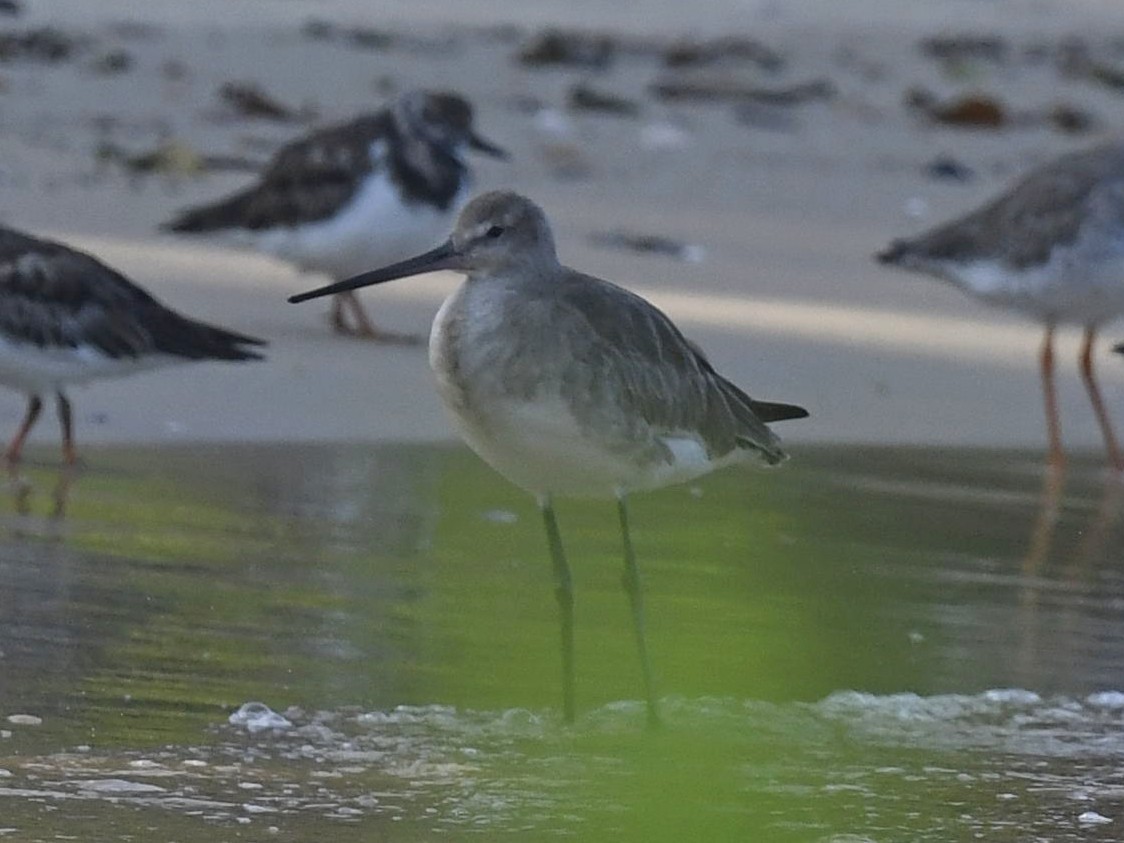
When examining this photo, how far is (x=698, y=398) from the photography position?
224 inches

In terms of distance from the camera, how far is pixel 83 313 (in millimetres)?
8031

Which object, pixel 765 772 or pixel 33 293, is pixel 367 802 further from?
pixel 33 293

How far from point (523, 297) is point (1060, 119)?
13061 mm

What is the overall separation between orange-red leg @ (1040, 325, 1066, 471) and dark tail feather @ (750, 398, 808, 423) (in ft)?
10.2

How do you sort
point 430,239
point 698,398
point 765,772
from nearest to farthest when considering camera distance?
point 765,772, point 698,398, point 430,239

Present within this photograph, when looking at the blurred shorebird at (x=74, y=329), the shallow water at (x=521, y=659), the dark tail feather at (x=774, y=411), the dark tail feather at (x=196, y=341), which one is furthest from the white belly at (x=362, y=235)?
the dark tail feather at (x=774, y=411)

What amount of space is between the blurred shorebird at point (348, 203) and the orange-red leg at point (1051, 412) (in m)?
2.47

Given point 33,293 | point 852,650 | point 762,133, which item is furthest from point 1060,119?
point 852,650

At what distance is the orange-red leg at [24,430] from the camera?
24.8 ft

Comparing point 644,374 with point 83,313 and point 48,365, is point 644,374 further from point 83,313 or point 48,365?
point 83,313

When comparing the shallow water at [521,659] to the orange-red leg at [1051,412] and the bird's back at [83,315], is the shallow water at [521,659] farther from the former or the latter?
the orange-red leg at [1051,412]

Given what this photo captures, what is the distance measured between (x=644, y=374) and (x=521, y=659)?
25.6 inches

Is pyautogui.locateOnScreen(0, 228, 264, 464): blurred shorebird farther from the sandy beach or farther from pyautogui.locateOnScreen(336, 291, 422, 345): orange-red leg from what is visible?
pyautogui.locateOnScreen(336, 291, 422, 345): orange-red leg

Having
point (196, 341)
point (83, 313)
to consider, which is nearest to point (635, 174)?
point (196, 341)
